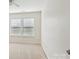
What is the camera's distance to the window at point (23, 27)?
8.41 metres

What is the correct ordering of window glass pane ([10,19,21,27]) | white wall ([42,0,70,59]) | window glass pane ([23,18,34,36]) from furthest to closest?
window glass pane ([10,19,21,27])
window glass pane ([23,18,34,36])
white wall ([42,0,70,59])

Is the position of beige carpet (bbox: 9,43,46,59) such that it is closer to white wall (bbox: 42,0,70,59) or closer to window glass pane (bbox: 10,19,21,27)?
white wall (bbox: 42,0,70,59)

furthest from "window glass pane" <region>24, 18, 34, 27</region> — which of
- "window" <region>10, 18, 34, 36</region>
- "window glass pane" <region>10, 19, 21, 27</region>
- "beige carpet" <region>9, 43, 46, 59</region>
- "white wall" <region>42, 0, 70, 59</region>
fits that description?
"white wall" <region>42, 0, 70, 59</region>

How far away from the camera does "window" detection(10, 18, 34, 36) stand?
8.41 meters

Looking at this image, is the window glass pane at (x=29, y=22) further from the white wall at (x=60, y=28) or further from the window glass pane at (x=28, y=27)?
the white wall at (x=60, y=28)

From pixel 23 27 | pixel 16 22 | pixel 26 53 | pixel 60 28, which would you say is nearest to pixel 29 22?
pixel 23 27

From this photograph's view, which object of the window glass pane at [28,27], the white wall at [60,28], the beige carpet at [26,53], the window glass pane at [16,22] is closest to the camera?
the white wall at [60,28]

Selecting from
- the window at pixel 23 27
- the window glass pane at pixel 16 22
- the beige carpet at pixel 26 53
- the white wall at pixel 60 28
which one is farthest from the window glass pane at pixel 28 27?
the white wall at pixel 60 28

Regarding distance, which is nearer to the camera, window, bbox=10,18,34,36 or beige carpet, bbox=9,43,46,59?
beige carpet, bbox=9,43,46,59

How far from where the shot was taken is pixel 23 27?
872cm
